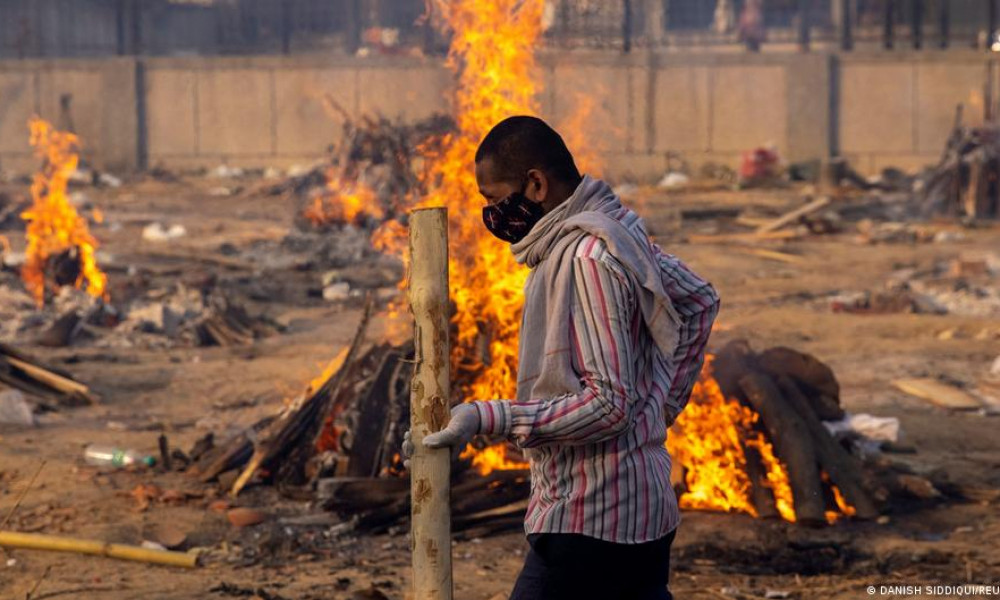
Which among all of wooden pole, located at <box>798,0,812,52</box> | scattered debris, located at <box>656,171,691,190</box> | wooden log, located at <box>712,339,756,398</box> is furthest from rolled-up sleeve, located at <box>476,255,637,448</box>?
wooden pole, located at <box>798,0,812,52</box>

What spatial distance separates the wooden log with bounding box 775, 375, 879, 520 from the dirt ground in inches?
5.0

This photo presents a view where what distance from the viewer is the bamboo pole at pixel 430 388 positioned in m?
3.02

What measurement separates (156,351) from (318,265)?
5.36 meters

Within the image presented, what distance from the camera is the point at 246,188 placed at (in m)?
26.0

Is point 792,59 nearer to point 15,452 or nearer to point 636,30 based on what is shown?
point 636,30

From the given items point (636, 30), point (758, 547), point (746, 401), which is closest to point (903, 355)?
point (746, 401)

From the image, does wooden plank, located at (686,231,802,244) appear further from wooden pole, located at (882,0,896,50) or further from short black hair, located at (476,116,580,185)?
short black hair, located at (476,116,580,185)

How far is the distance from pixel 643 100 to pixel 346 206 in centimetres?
918

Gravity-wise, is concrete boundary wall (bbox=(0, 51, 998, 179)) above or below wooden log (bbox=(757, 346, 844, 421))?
above

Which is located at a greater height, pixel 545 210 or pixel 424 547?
pixel 545 210

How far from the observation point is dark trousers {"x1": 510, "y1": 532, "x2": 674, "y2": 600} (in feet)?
9.78

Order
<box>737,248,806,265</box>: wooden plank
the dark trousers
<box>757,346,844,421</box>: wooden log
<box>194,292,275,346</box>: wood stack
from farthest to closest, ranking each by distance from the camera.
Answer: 1. <box>737,248,806,265</box>: wooden plank
2. <box>194,292,275,346</box>: wood stack
3. <box>757,346,844,421</box>: wooden log
4. the dark trousers

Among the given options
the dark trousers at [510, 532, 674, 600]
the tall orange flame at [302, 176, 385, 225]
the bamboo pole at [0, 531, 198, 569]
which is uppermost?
the dark trousers at [510, 532, 674, 600]

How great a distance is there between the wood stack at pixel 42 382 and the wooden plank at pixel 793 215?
41.1ft
